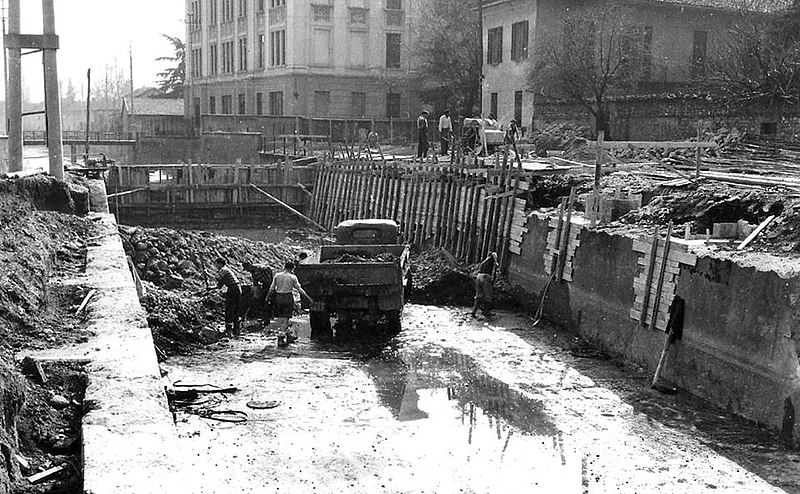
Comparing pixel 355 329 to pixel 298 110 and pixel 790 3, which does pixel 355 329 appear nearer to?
pixel 790 3

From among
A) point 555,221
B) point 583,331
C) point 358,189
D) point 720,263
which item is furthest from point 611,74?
point 720,263

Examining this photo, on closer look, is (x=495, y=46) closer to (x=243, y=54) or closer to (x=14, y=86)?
(x=243, y=54)

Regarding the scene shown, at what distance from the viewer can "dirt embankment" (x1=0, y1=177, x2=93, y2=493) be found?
24.4ft

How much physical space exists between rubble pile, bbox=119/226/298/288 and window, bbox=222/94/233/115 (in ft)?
143

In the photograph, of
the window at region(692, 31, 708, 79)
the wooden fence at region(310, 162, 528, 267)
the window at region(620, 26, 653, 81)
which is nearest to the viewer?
the wooden fence at region(310, 162, 528, 267)

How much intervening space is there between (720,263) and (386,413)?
226 inches

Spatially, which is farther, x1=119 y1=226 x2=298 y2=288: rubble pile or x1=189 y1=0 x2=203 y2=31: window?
x1=189 y1=0 x2=203 y2=31: window

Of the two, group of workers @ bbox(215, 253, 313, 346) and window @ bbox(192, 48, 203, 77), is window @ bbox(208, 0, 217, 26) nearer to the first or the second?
window @ bbox(192, 48, 203, 77)

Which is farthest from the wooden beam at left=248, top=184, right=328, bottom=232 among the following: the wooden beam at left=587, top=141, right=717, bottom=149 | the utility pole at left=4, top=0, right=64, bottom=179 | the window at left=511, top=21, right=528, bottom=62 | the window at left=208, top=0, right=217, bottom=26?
the window at left=208, top=0, right=217, bottom=26

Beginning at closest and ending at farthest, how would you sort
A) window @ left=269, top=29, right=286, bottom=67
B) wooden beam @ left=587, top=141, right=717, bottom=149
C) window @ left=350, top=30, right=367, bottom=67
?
1. wooden beam @ left=587, top=141, right=717, bottom=149
2. window @ left=269, top=29, right=286, bottom=67
3. window @ left=350, top=30, right=367, bottom=67

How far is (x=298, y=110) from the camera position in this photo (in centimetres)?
5859

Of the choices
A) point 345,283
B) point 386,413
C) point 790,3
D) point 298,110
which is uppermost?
point 790,3

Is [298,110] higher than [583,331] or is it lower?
higher

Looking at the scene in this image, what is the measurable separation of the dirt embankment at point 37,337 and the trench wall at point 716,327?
916 cm
